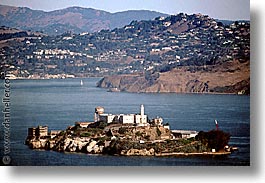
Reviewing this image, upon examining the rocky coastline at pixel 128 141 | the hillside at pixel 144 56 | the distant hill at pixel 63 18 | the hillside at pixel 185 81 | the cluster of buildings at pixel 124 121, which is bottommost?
the rocky coastline at pixel 128 141

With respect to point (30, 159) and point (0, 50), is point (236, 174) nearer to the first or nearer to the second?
point (30, 159)

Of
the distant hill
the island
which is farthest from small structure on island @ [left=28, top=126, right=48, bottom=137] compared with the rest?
the distant hill

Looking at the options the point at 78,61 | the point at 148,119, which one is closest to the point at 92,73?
the point at 78,61

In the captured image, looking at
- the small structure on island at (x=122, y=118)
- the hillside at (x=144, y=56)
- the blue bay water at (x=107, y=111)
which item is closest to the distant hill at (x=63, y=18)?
the hillside at (x=144, y=56)

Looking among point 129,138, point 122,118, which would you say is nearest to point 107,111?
point 122,118

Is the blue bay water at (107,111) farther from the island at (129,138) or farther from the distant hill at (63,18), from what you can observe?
the distant hill at (63,18)

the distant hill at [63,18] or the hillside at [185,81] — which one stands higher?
the distant hill at [63,18]
